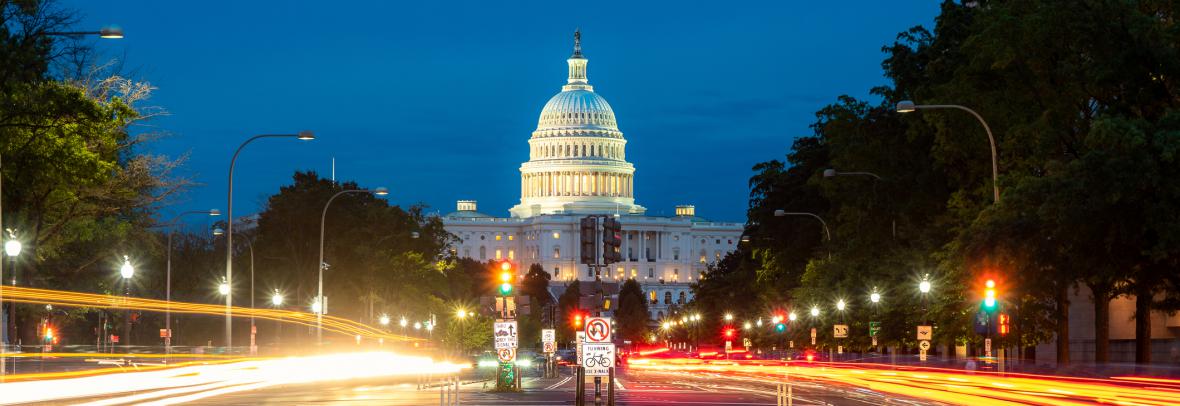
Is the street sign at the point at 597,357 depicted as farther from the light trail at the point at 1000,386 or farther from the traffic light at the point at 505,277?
the traffic light at the point at 505,277

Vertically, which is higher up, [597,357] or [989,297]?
[989,297]

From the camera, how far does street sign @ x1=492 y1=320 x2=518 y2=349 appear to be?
39750 millimetres

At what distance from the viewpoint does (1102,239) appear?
44406 mm

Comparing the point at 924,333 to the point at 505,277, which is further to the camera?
the point at 924,333

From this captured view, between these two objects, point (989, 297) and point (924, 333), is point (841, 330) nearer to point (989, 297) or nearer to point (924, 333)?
point (924, 333)

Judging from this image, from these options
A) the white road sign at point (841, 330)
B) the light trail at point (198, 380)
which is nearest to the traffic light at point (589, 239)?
the light trail at point (198, 380)

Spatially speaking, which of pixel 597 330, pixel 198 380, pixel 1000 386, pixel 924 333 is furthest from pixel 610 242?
pixel 924 333

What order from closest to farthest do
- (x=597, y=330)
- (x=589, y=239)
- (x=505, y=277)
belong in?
1. (x=597, y=330)
2. (x=589, y=239)
3. (x=505, y=277)

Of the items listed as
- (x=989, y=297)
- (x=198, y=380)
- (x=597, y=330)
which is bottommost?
(x=198, y=380)

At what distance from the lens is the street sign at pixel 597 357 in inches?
1129

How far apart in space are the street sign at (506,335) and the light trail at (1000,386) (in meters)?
6.73

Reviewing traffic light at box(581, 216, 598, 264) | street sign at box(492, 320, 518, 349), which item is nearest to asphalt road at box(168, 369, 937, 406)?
street sign at box(492, 320, 518, 349)

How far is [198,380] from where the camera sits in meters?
40.6

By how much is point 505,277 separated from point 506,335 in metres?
2.49
